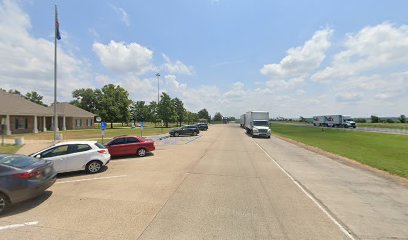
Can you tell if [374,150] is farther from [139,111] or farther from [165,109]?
[139,111]

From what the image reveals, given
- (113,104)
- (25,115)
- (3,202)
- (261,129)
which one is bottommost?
(3,202)

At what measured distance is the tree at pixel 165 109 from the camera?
6588 cm

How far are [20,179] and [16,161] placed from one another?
0.95m

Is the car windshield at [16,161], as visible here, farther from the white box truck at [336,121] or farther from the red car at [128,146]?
the white box truck at [336,121]

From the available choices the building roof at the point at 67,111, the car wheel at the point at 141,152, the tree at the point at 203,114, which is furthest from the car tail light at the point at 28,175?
the tree at the point at 203,114

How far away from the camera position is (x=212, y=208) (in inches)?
246

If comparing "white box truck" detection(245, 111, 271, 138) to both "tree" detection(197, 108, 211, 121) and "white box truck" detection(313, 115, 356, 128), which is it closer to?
"white box truck" detection(313, 115, 356, 128)

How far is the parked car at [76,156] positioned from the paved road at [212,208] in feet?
1.44

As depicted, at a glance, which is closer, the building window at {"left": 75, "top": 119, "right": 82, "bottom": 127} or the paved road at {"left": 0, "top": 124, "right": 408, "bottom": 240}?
the paved road at {"left": 0, "top": 124, "right": 408, "bottom": 240}

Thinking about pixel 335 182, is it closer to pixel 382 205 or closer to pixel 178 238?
pixel 382 205

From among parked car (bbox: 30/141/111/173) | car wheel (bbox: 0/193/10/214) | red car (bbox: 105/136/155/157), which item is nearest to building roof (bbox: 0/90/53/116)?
red car (bbox: 105/136/155/157)

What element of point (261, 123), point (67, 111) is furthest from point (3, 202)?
point (67, 111)

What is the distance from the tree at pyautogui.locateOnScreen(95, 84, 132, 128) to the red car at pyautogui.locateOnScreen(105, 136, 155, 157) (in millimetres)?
48507

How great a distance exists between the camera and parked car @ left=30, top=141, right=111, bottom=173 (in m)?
10.0
